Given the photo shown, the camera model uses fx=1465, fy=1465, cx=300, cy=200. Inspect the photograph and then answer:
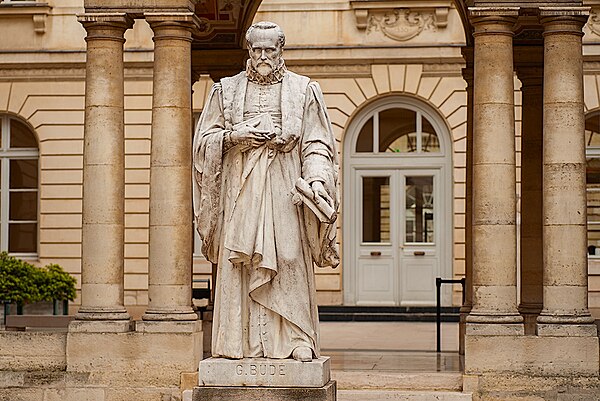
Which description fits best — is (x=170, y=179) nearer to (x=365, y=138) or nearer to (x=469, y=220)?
(x=469, y=220)

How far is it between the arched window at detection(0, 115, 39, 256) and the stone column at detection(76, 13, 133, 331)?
46.3ft

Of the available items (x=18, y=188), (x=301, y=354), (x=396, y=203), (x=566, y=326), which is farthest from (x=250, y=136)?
(x=18, y=188)

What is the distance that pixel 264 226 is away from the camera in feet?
29.0

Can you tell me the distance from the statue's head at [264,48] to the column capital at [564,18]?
8435 mm

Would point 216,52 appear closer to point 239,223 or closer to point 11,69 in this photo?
point 11,69

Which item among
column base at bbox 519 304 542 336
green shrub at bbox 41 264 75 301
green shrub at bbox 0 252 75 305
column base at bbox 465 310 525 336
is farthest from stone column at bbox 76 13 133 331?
green shrub at bbox 41 264 75 301

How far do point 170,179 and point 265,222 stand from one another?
8416mm

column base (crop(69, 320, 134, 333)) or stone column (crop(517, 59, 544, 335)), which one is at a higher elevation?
stone column (crop(517, 59, 544, 335))

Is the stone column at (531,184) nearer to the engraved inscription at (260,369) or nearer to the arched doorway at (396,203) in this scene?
the arched doorway at (396,203)

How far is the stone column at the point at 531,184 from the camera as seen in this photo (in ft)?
67.2

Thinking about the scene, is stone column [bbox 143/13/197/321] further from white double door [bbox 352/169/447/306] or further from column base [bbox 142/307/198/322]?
white double door [bbox 352/169/447/306]

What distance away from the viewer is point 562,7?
16953 millimetres

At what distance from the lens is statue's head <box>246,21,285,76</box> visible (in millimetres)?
9070

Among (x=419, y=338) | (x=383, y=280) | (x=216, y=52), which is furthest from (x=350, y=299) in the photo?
(x=216, y=52)
